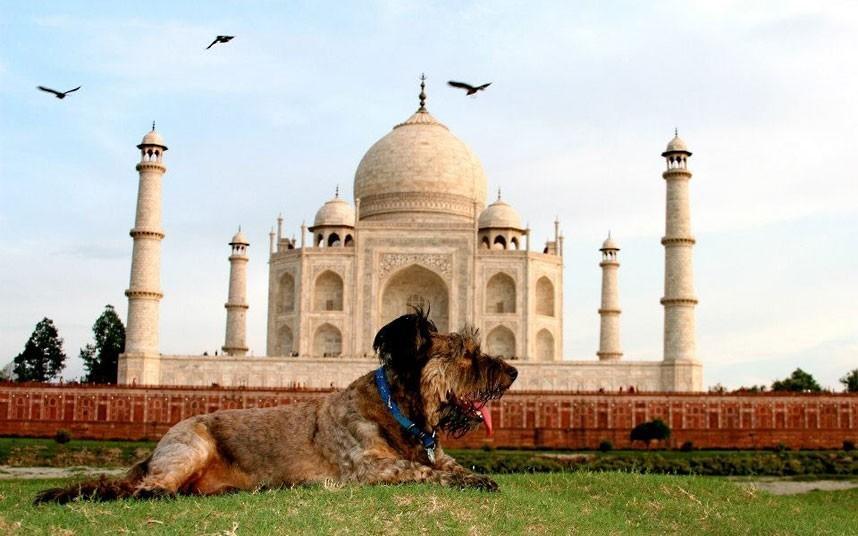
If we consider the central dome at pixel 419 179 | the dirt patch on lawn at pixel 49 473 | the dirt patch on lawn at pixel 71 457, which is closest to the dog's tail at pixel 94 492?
the dirt patch on lawn at pixel 49 473

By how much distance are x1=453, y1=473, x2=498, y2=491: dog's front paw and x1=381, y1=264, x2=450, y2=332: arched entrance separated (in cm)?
3227


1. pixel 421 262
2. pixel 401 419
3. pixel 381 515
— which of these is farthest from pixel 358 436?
pixel 421 262

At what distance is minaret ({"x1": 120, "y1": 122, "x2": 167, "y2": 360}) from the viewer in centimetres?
3219

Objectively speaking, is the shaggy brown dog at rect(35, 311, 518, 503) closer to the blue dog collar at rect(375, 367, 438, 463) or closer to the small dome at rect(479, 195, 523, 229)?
the blue dog collar at rect(375, 367, 438, 463)

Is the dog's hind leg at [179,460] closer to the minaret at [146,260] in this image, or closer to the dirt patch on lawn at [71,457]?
the dirt patch on lawn at [71,457]

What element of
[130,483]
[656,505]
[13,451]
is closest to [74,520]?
[130,483]

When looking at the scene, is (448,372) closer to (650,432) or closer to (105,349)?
(650,432)

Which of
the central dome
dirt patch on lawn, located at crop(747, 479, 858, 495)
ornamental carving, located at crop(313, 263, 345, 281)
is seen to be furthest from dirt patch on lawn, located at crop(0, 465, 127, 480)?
the central dome

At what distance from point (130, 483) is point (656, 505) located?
317cm

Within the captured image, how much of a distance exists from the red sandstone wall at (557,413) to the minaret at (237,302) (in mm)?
10658

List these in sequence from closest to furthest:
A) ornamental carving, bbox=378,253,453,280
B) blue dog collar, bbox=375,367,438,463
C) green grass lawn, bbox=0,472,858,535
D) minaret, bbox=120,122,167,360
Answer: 1. green grass lawn, bbox=0,472,858,535
2. blue dog collar, bbox=375,367,438,463
3. minaret, bbox=120,122,167,360
4. ornamental carving, bbox=378,253,453,280

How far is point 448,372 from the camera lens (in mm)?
5254

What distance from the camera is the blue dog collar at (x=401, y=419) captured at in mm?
5348

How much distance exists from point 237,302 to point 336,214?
5.07 metres
